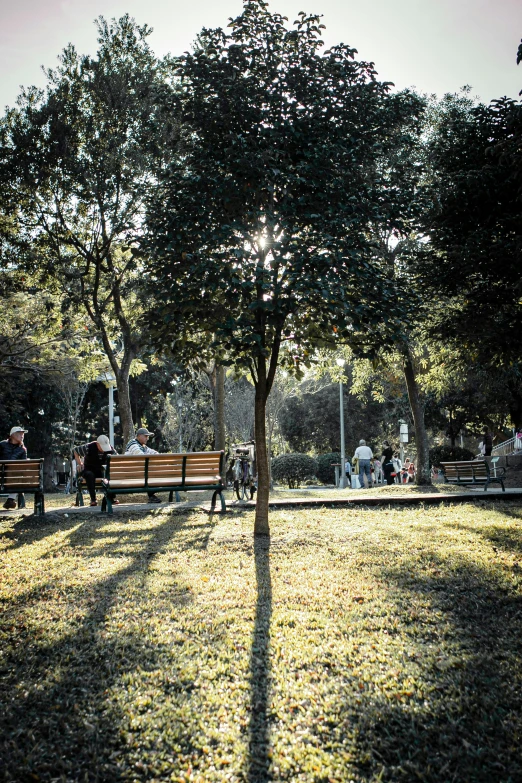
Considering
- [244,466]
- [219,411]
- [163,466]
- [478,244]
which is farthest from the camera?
[219,411]

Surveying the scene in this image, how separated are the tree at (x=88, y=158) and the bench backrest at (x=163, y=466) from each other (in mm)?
5734

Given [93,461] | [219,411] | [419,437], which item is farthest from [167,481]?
[419,437]

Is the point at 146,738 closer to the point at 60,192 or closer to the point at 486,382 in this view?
the point at 60,192

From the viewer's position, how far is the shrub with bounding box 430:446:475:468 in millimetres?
32438

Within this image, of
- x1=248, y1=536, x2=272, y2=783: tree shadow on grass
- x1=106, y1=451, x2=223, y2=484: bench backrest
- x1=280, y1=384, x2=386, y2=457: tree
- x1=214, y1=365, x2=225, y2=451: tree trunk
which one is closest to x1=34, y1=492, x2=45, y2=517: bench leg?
x1=106, y1=451, x2=223, y2=484: bench backrest

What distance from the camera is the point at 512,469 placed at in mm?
23656

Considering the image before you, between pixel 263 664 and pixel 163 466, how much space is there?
22.5 ft

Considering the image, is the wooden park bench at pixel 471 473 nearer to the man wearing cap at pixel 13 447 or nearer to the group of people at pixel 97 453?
the group of people at pixel 97 453

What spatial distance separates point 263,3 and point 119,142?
8.92 meters

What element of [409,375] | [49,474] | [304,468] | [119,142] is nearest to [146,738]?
[119,142]

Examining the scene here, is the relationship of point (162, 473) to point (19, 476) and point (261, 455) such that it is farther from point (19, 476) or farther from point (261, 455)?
point (261, 455)

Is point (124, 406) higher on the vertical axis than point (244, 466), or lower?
higher

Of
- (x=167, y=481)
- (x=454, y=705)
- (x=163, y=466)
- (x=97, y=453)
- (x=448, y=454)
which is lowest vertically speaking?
(x=454, y=705)

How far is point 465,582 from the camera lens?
5805mm
